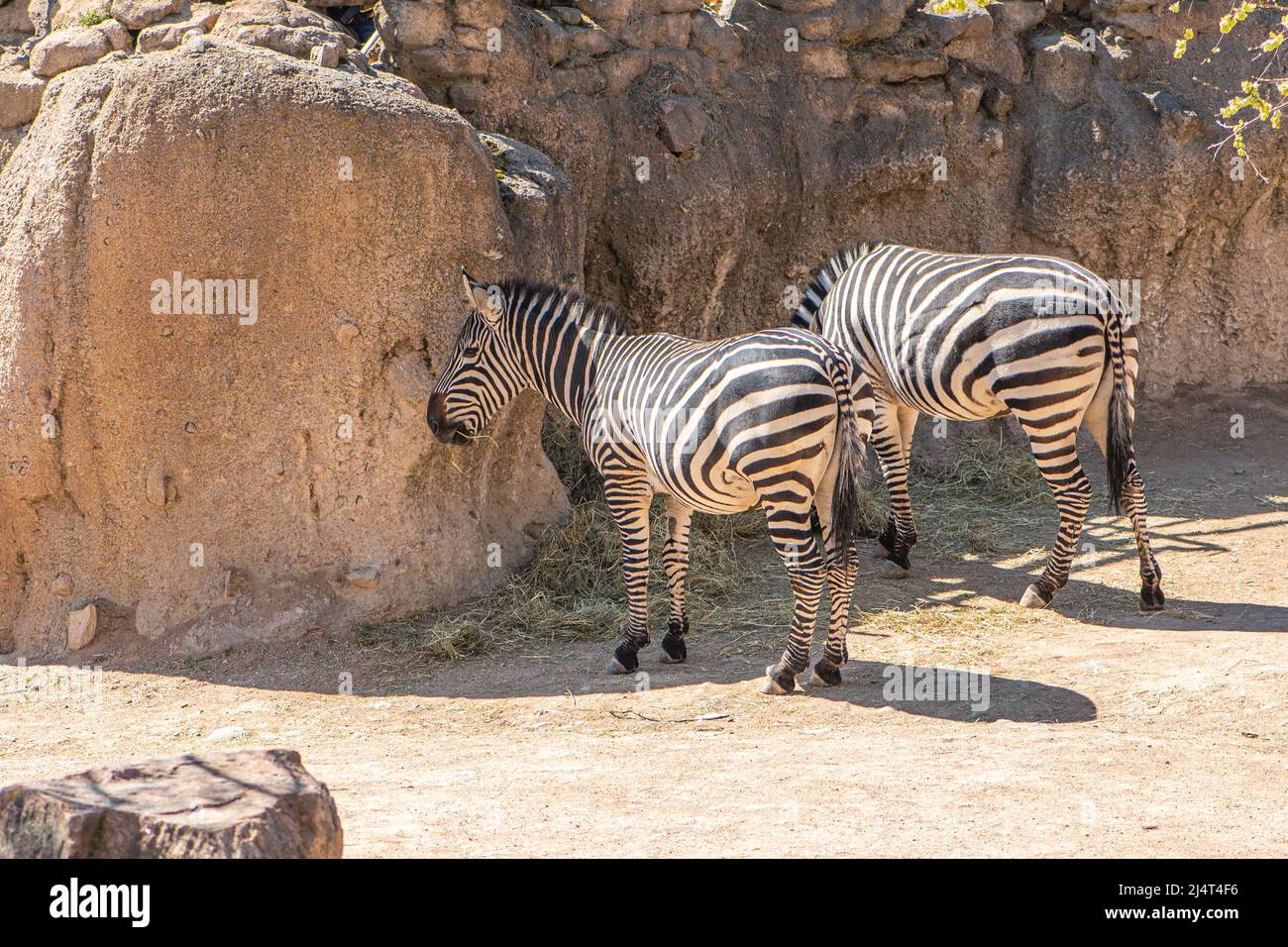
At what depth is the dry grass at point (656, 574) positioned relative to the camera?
7270 millimetres

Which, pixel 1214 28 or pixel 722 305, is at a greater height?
pixel 1214 28

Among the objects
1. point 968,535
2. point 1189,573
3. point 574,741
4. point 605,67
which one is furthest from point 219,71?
point 1189,573

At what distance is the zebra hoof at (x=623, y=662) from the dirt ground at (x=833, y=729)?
74 millimetres

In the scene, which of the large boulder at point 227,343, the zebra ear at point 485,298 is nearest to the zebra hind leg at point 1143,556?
the zebra ear at point 485,298

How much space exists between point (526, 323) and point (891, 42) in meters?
4.81

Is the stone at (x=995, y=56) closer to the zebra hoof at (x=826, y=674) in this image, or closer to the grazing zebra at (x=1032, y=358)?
the grazing zebra at (x=1032, y=358)

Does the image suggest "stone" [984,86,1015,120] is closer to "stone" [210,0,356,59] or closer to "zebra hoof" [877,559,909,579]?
"zebra hoof" [877,559,909,579]

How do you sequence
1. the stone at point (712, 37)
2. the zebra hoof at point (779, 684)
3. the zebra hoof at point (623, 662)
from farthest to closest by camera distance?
the stone at point (712, 37) < the zebra hoof at point (623, 662) < the zebra hoof at point (779, 684)

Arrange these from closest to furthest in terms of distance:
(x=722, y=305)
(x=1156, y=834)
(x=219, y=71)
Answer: (x=1156, y=834)
(x=219, y=71)
(x=722, y=305)

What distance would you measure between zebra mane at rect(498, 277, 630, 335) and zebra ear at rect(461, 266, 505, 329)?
0.09 meters

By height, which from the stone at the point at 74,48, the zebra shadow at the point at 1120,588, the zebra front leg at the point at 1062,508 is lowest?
the zebra shadow at the point at 1120,588

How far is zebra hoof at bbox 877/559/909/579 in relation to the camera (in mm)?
8219

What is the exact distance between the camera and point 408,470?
7.47 m

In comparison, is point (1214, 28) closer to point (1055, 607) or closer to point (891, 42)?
point (891, 42)
